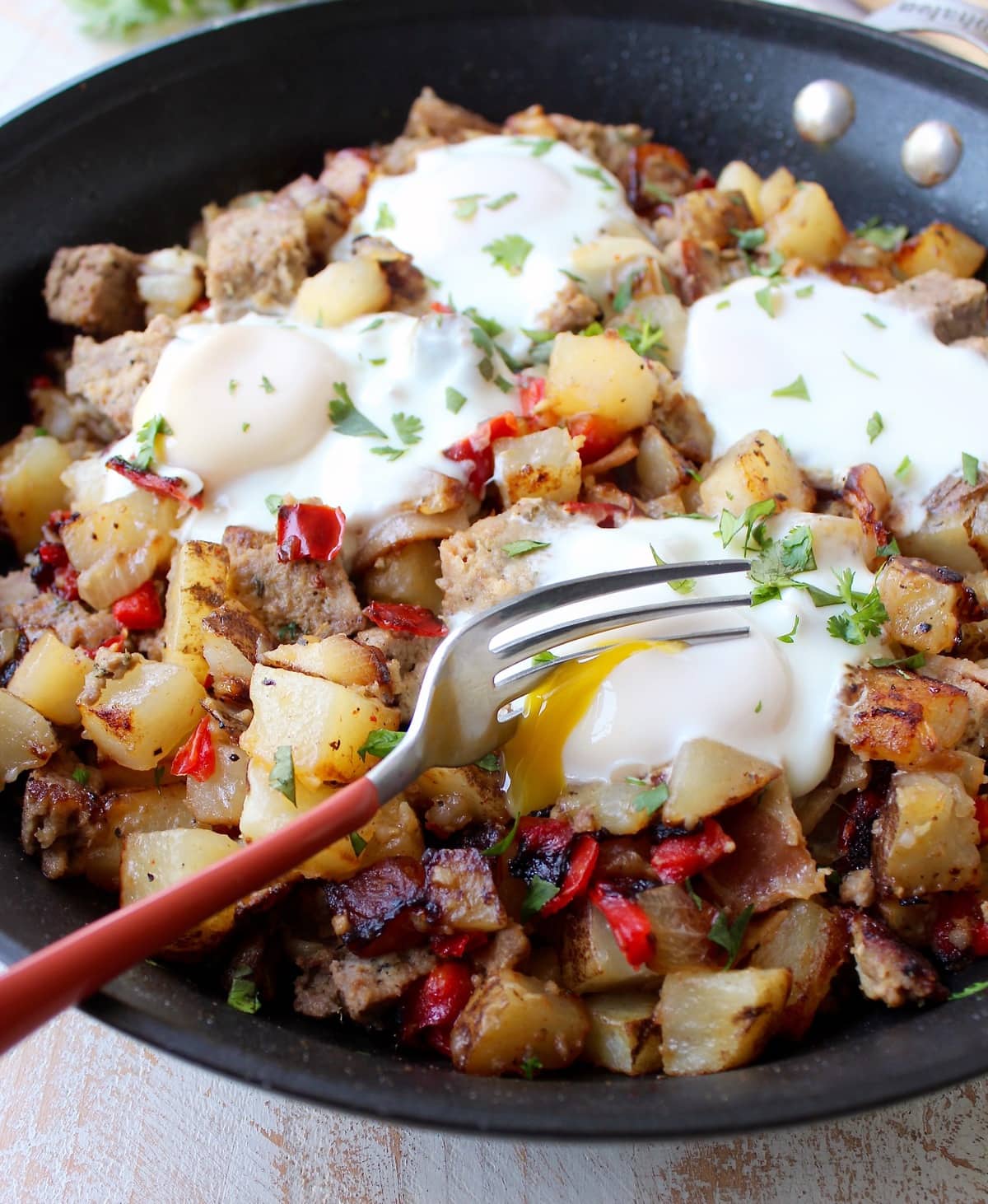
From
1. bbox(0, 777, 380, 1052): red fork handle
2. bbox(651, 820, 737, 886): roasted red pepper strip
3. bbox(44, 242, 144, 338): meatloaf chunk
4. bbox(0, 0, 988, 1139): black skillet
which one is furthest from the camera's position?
bbox(0, 0, 988, 1139): black skillet

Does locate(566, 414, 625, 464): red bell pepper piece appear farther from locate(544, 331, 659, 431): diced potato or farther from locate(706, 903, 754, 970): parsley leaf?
locate(706, 903, 754, 970): parsley leaf

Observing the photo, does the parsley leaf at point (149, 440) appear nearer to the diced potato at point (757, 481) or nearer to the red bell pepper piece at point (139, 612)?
the red bell pepper piece at point (139, 612)

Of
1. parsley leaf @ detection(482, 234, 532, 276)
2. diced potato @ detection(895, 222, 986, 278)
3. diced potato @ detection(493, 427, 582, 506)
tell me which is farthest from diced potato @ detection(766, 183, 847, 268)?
diced potato @ detection(493, 427, 582, 506)

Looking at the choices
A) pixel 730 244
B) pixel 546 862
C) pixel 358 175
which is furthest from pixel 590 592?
pixel 358 175

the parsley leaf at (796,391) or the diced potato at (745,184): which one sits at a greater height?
the diced potato at (745,184)

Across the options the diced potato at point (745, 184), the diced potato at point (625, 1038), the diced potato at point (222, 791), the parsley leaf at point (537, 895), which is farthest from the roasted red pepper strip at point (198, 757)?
the diced potato at point (745, 184)
